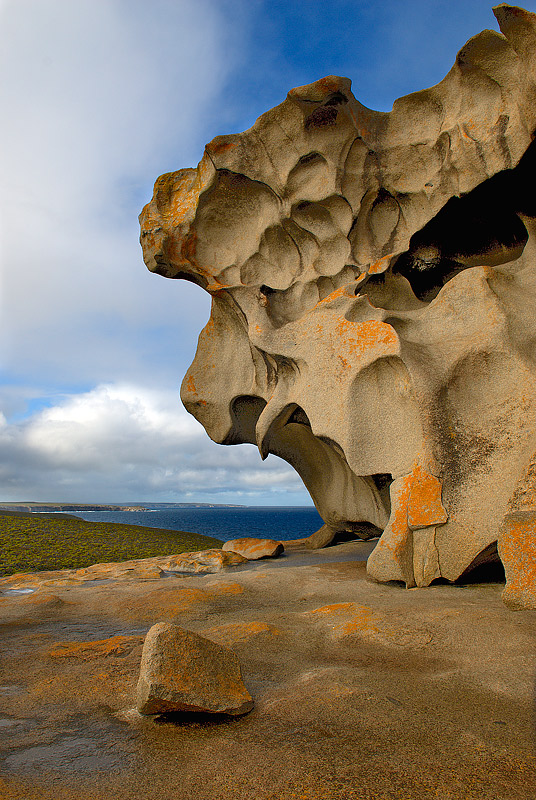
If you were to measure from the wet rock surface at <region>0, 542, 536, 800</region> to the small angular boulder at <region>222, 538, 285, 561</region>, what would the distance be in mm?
5937

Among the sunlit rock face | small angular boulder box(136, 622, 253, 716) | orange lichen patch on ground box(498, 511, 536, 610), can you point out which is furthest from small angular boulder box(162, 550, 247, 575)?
small angular boulder box(136, 622, 253, 716)

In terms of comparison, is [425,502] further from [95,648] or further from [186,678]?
[186,678]

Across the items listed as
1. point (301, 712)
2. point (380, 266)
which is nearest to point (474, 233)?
point (380, 266)

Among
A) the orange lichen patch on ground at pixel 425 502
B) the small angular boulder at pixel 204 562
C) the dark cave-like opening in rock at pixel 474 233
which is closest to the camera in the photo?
the orange lichen patch on ground at pixel 425 502

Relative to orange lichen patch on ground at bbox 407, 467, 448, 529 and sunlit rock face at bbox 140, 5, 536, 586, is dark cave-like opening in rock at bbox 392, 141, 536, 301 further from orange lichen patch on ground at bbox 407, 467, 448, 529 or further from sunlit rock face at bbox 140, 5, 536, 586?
orange lichen patch on ground at bbox 407, 467, 448, 529

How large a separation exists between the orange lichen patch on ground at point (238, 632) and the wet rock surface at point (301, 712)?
0.02m

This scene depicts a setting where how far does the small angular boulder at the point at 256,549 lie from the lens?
36.2ft

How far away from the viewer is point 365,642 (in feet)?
12.7

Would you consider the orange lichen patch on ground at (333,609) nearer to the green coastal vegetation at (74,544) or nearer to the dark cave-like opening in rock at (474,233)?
the dark cave-like opening in rock at (474,233)

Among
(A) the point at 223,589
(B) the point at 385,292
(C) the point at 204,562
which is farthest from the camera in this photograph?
(C) the point at 204,562

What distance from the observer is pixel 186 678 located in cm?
266

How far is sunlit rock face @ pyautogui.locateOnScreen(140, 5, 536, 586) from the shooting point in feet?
21.4

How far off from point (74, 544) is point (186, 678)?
13918 mm

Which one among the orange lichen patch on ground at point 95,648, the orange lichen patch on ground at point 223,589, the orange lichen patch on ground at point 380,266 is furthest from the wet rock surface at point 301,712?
the orange lichen patch on ground at point 380,266
